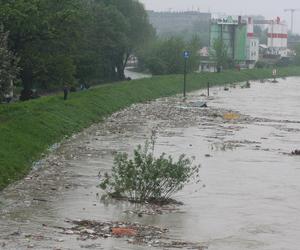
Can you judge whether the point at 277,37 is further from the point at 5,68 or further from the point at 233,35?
the point at 5,68

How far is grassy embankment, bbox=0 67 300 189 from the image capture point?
2183 centimetres

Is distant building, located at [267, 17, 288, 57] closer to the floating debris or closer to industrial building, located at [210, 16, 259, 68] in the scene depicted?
industrial building, located at [210, 16, 259, 68]

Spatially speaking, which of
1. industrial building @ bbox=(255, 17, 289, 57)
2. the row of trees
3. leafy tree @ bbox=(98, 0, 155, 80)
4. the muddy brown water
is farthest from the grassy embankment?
industrial building @ bbox=(255, 17, 289, 57)

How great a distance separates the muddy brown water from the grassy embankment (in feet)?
1.84

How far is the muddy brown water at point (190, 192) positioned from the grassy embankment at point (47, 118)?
0.56 m

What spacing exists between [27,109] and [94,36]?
88.5ft

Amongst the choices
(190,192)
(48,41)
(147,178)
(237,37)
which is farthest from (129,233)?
(237,37)

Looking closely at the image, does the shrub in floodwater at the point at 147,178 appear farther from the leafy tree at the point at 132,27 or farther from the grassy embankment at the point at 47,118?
the leafy tree at the point at 132,27

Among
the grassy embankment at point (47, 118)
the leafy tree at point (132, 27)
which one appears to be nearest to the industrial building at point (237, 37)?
the leafy tree at point (132, 27)

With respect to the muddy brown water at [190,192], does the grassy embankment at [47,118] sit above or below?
above

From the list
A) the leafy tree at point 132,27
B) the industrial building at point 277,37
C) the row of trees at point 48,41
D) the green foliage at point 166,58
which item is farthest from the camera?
the industrial building at point 277,37

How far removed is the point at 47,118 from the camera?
101ft

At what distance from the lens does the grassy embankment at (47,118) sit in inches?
859

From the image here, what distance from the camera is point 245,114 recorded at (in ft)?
158
